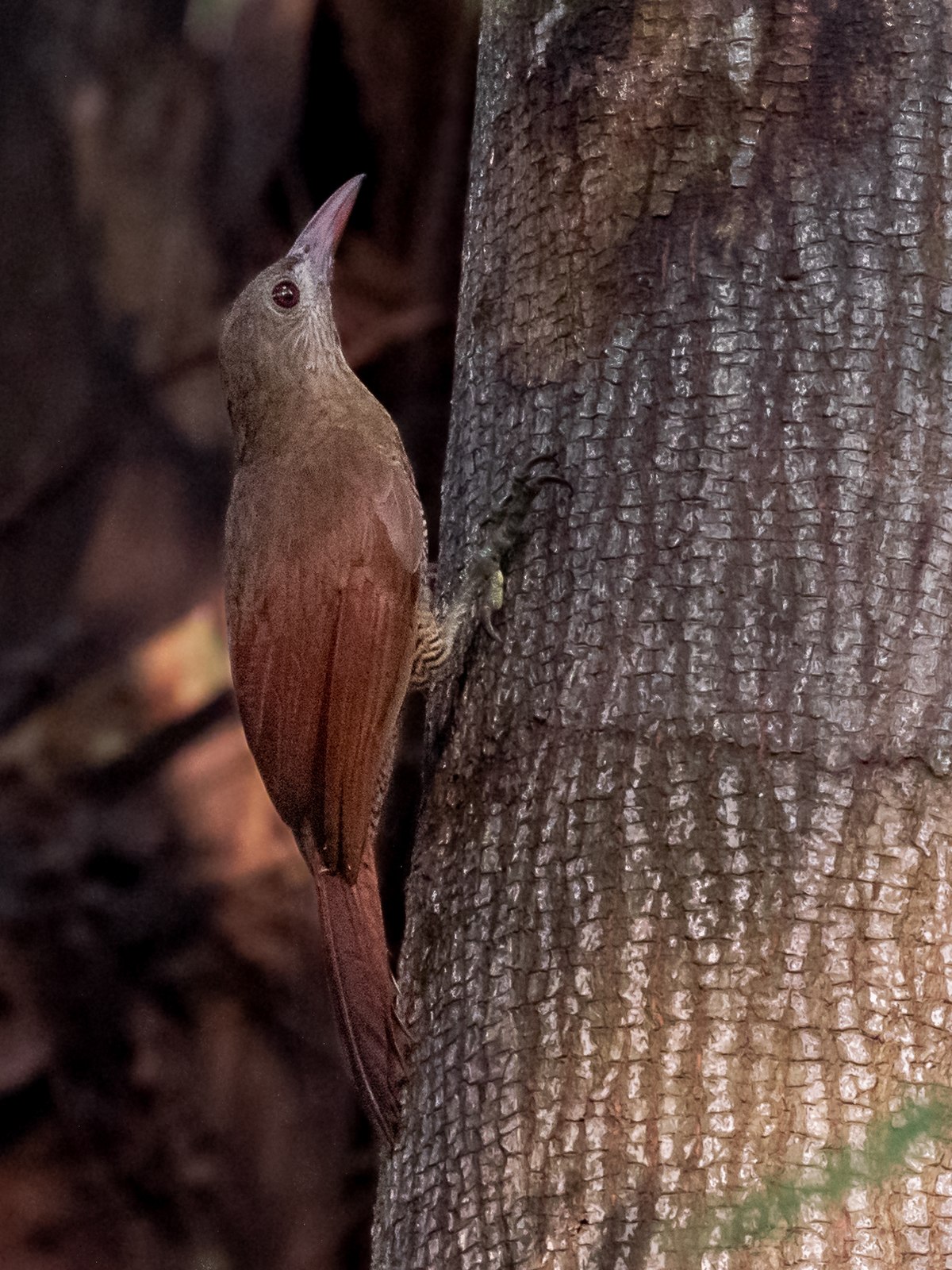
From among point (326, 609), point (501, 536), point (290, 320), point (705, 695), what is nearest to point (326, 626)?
point (326, 609)

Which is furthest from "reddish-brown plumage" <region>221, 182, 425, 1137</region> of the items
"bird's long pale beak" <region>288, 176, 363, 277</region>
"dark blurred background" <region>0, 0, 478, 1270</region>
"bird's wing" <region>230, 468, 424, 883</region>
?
"dark blurred background" <region>0, 0, 478, 1270</region>

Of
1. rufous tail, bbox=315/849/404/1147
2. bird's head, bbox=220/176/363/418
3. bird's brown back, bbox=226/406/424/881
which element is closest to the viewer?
rufous tail, bbox=315/849/404/1147

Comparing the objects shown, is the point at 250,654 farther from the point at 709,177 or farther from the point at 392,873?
the point at 392,873

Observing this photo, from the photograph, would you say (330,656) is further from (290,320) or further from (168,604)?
(168,604)

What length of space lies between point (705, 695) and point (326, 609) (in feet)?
3.71

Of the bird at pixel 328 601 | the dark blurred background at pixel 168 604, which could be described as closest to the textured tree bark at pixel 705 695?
the bird at pixel 328 601

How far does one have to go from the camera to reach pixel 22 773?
17.8 feet

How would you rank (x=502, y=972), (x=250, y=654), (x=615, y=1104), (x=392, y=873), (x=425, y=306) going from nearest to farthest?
(x=615, y=1104), (x=502, y=972), (x=250, y=654), (x=392, y=873), (x=425, y=306)

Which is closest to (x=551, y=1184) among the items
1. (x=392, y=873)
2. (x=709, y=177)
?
(x=709, y=177)

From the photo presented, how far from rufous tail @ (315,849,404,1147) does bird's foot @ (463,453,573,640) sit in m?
0.55

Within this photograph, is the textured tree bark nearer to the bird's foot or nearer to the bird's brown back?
the bird's foot

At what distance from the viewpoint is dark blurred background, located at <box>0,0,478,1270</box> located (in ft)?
17.2

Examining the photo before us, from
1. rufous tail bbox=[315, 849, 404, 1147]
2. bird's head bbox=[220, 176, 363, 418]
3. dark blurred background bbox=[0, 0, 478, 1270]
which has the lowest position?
dark blurred background bbox=[0, 0, 478, 1270]

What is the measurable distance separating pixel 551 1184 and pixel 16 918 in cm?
399
